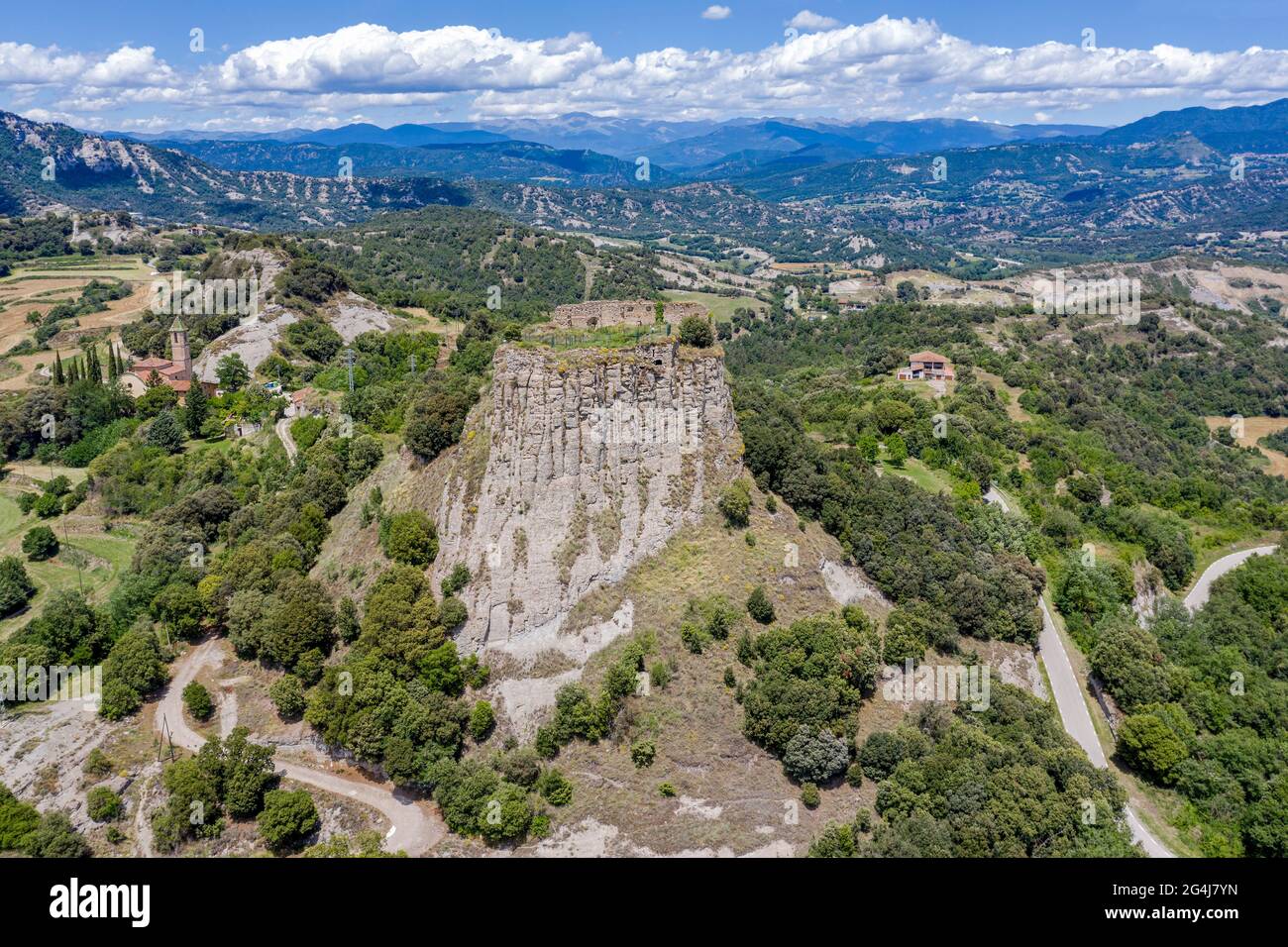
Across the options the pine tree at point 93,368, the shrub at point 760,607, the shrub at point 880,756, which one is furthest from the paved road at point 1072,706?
the pine tree at point 93,368

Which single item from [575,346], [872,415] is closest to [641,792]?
[575,346]

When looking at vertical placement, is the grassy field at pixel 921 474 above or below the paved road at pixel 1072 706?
above

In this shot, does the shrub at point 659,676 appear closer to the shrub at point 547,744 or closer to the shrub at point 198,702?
the shrub at point 547,744

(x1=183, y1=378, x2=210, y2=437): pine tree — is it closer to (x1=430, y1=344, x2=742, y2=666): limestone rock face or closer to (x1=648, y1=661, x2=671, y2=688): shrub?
(x1=430, y1=344, x2=742, y2=666): limestone rock face

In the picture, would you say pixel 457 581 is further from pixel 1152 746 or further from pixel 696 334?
pixel 1152 746

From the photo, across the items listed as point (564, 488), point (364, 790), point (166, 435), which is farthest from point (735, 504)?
point (166, 435)

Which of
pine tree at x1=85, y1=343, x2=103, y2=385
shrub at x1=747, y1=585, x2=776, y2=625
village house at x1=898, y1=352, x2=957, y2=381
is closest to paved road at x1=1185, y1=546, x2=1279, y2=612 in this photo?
village house at x1=898, y1=352, x2=957, y2=381
